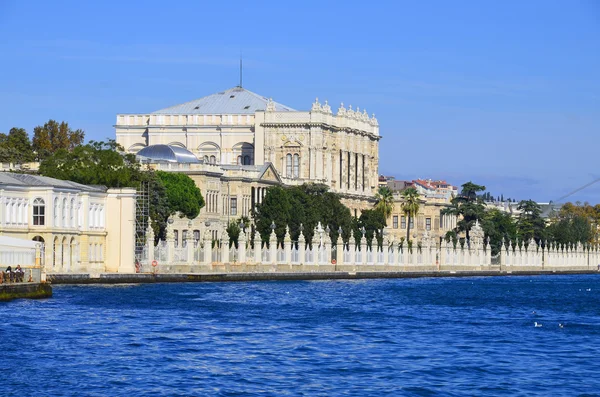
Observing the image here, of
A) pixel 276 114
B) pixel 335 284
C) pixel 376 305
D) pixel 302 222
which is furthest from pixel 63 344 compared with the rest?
pixel 276 114

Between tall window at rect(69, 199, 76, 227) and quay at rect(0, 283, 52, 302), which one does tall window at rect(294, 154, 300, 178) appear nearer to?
tall window at rect(69, 199, 76, 227)

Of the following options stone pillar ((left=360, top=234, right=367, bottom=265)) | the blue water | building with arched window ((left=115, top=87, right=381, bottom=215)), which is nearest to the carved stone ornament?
building with arched window ((left=115, top=87, right=381, bottom=215))

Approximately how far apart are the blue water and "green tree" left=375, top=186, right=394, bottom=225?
9176 cm

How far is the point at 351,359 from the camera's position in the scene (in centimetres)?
4847

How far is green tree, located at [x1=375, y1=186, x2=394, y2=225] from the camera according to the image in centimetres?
17025

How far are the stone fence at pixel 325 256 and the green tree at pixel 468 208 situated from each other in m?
4.45

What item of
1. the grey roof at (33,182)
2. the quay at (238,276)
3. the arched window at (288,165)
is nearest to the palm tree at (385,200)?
the arched window at (288,165)

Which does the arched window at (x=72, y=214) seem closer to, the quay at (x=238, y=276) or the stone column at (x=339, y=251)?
the quay at (x=238, y=276)

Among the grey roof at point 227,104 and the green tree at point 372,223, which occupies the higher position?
the grey roof at point 227,104

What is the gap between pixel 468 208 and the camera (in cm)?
16950

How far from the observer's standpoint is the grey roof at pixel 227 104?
552 ft

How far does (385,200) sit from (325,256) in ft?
181

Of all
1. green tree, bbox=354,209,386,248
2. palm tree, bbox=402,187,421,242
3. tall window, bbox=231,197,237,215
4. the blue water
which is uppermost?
palm tree, bbox=402,187,421,242

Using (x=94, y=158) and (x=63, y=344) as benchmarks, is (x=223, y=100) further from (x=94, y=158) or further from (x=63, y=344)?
(x=63, y=344)
